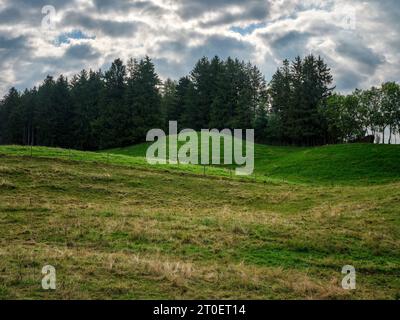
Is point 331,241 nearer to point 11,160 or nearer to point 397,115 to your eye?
point 11,160

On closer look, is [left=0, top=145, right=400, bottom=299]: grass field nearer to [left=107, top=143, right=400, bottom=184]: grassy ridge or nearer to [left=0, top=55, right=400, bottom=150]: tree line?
[left=107, top=143, right=400, bottom=184]: grassy ridge

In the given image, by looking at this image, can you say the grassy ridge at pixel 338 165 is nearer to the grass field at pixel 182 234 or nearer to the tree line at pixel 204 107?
the grass field at pixel 182 234

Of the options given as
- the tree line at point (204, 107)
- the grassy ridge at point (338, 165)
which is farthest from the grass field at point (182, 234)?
the tree line at point (204, 107)

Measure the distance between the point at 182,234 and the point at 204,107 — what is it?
84758 millimetres

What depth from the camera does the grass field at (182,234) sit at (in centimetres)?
1137

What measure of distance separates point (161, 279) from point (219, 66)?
9837cm

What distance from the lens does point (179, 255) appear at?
49.1 ft

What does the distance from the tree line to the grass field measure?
52.4 metres

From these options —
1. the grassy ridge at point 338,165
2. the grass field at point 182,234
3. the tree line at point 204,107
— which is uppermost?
the tree line at point 204,107

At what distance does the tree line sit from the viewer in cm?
8512

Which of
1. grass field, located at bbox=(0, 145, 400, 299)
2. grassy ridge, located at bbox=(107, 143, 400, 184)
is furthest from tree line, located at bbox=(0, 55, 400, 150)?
grass field, located at bbox=(0, 145, 400, 299)

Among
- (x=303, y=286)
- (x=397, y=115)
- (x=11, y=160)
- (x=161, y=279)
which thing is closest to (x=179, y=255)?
(x=161, y=279)

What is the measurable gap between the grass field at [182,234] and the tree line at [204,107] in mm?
52361

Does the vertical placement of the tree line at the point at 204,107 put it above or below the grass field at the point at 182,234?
above
